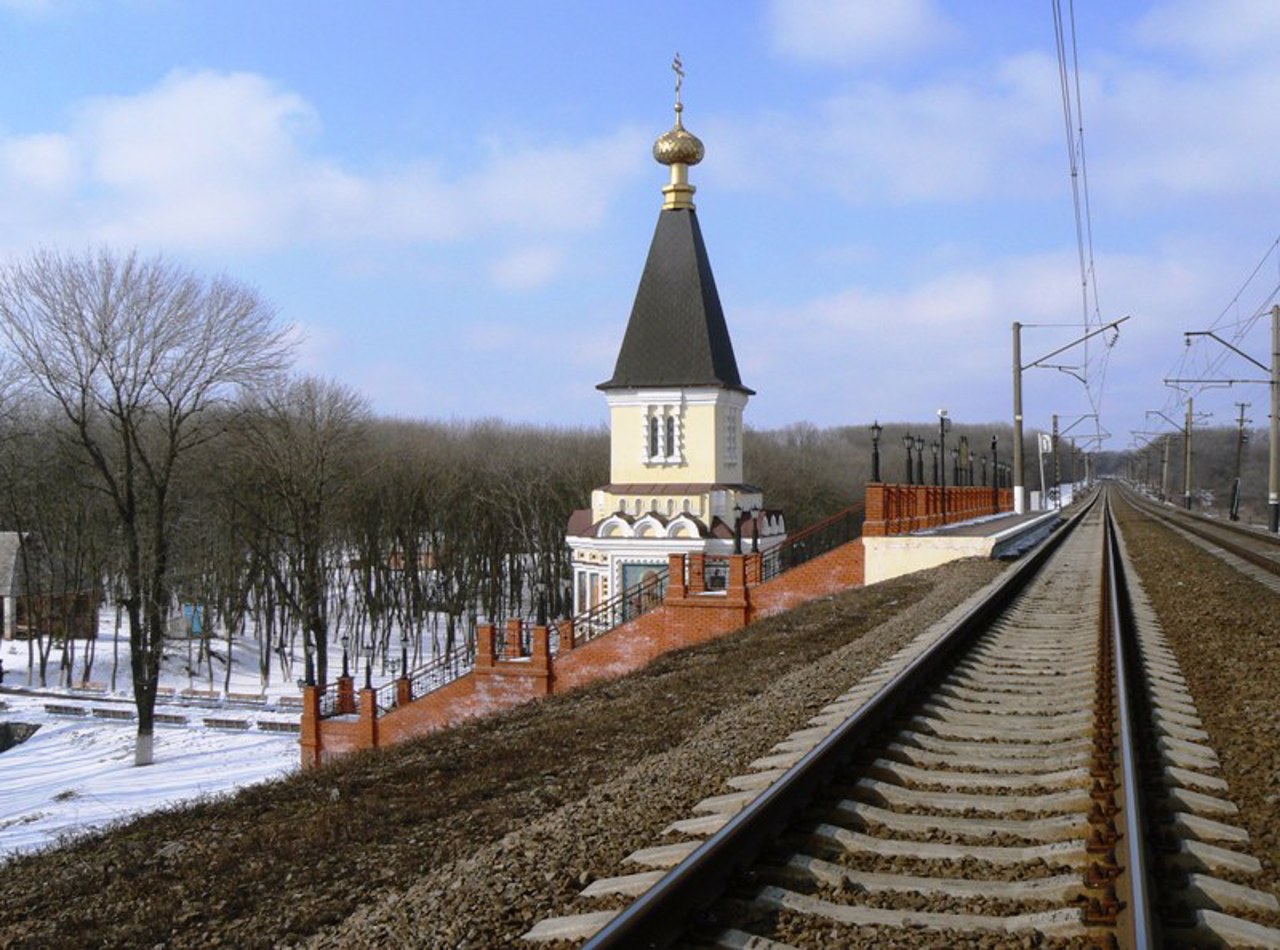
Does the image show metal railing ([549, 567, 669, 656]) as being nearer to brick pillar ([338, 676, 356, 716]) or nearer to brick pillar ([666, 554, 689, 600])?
brick pillar ([666, 554, 689, 600])

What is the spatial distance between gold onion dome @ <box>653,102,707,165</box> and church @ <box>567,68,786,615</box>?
0.03 metres

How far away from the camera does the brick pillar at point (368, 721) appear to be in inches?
869

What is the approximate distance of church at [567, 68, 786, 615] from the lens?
36750 millimetres

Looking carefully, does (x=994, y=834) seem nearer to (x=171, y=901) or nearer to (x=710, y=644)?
(x=171, y=901)

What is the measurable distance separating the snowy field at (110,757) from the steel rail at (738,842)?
541 inches

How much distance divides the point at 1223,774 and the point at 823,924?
10.4ft

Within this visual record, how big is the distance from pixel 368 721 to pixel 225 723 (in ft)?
43.1

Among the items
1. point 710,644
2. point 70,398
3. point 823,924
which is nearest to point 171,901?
point 823,924

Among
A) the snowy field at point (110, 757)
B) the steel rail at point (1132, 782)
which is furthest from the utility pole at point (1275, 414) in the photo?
the snowy field at point (110, 757)

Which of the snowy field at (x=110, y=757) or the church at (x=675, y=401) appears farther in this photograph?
the church at (x=675, y=401)

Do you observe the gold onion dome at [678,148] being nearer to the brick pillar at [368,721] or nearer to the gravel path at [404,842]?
the brick pillar at [368,721]

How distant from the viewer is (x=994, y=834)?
4742 millimetres

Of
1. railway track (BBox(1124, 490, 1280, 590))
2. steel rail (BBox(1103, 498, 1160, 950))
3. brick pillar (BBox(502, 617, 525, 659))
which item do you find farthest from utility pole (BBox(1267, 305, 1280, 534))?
steel rail (BBox(1103, 498, 1160, 950))

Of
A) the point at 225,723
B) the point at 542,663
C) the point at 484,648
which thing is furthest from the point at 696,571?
the point at 225,723
